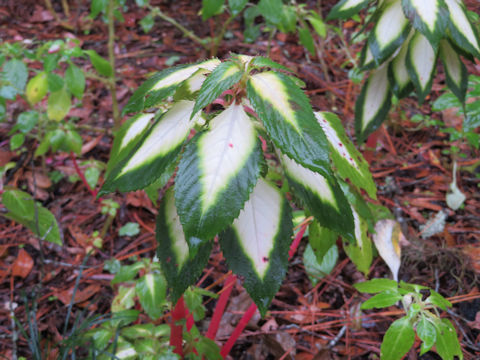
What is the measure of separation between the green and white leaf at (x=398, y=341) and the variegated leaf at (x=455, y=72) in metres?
0.77

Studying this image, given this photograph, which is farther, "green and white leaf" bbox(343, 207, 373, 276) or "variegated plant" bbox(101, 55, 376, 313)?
"green and white leaf" bbox(343, 207, 373, 276)

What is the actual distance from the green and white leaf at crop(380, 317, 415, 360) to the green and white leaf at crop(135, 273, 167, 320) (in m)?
0.48

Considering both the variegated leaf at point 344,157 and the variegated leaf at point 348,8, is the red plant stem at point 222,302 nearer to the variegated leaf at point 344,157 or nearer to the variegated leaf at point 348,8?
the variegated leaf at point 344,157

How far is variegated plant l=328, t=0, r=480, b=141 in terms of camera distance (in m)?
0.98

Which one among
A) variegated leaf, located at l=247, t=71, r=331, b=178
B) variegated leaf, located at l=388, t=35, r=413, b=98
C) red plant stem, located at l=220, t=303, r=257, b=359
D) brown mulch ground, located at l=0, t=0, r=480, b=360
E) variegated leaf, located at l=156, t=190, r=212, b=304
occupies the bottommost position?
brown mulch ground, located at l=0, t=0, r=480, b=360

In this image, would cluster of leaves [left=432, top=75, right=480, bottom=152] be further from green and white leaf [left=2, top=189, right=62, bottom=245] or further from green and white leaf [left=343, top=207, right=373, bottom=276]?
green and white leaf [left=2, top=189, right=62, bottom=245]

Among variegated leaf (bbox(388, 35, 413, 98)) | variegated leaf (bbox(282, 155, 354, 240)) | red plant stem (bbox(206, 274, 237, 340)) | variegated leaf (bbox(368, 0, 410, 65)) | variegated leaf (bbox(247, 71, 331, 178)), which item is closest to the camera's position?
variegated leaf (bbox(247, 71, 331, 178))

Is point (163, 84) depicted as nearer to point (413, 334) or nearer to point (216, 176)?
point (216, 176)

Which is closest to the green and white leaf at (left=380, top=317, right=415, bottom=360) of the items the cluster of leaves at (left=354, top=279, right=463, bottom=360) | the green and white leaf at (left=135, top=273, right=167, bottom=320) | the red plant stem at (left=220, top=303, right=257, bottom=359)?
the cluster of leaves at (left=354, top=279, right=463, bottom=360)

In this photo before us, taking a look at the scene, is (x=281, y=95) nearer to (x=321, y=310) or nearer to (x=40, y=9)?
(x=321, y=310)

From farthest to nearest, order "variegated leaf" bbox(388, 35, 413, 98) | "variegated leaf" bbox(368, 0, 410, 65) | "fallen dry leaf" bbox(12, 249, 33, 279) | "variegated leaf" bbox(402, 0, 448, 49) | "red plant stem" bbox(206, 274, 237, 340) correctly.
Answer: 1. "fallen dry leaf" bbox(12, 249, 33, 279)
2. "variegated leaf" bbox(388, 35, 413, 98)
3. "variegated leaf" bbox(368, 0, 410, 65)
4. "variegated leaf" bbox(402, 0, 448, 49)
5. "red plant stem" bbox(206, 274, 237, 340)

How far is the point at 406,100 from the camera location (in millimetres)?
1975

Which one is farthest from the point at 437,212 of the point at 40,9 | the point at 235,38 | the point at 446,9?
the point at 40,9

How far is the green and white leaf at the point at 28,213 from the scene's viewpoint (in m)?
1.12
